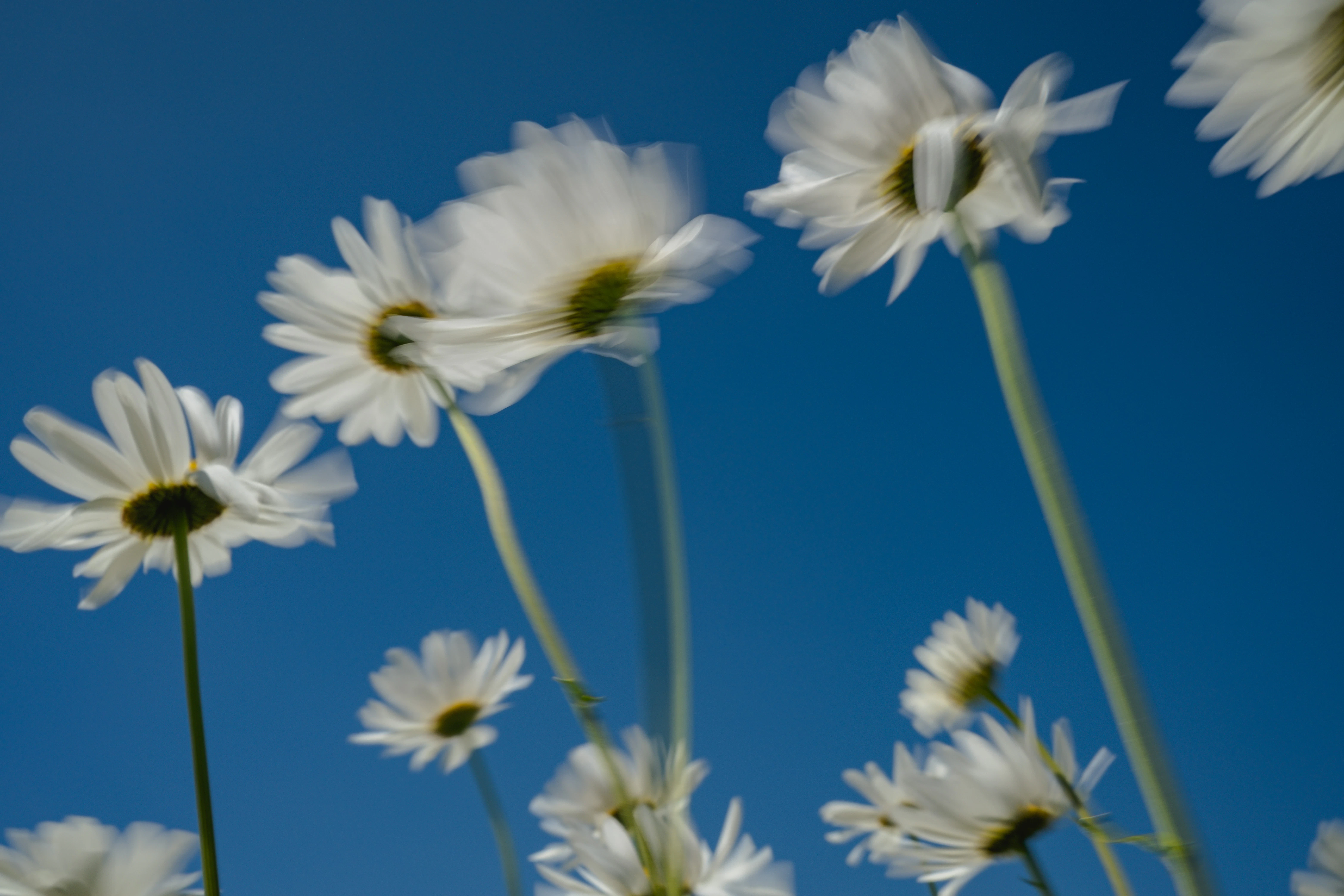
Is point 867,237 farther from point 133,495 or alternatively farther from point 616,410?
point 133,495

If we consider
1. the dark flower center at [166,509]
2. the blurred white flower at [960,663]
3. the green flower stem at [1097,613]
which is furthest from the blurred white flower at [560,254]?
the blurred white flower at [960,663]

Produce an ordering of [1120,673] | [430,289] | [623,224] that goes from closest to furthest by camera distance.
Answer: [1120,673] → [623,224] → [430,289]

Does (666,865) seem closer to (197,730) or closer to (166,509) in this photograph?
(197,730)

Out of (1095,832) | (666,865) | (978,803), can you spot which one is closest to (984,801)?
(978,803)

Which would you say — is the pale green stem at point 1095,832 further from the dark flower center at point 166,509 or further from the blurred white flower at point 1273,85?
the dark flower center at point 166,509

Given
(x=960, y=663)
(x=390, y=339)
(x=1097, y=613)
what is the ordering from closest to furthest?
1. (x=1097, y=613)
2. (x=390, y=339)
3. (x=960, y=663)

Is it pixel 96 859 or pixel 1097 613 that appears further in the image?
pixel 96 859

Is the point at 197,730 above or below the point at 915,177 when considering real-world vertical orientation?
below

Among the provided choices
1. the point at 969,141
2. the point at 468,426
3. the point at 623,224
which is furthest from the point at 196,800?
the point at 969,141
